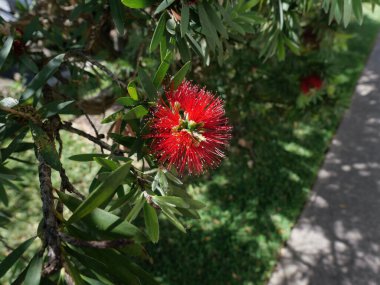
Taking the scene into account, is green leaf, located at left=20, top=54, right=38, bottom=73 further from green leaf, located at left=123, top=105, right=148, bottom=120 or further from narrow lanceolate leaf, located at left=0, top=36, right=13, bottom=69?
green leaf, located at left=123, top=105, right=148, bottom=120

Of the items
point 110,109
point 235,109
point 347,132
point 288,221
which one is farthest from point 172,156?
point 347,132

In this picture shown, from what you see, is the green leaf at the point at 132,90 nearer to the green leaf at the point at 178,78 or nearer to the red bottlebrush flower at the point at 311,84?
the green leaf at the point at 178,78

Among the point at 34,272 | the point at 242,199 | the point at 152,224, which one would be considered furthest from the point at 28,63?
the point at 242,199

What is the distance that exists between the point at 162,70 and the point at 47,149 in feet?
1.17

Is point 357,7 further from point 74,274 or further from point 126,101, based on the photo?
point 74,274

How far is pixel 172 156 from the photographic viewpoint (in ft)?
3.51

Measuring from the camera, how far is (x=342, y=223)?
142 inches

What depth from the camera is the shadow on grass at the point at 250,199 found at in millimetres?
3096

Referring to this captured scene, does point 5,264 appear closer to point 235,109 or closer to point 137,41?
point 137,41

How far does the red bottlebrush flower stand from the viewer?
302 cm

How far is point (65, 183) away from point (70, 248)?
0.32 meters

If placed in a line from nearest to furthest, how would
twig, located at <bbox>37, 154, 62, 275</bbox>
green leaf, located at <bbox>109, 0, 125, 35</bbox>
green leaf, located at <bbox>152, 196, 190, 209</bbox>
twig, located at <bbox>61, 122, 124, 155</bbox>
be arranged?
twig, located at <bbox>37, 154, 62, 275</bbox>, green leaf, located at <bbox>152, 196, 190, 209</bbox>, twig, located at <bbox>61, 122, 124, 155</bbox>, green leaf, located at <bbox>109, 0, 125, 35</bbox>

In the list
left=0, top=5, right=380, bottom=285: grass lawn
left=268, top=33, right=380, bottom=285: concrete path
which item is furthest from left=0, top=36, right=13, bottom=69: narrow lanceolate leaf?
left=268, top=33, right=380, bottom=285: concrete path

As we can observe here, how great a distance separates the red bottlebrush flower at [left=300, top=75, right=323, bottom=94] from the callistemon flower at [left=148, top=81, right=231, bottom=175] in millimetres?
2075
